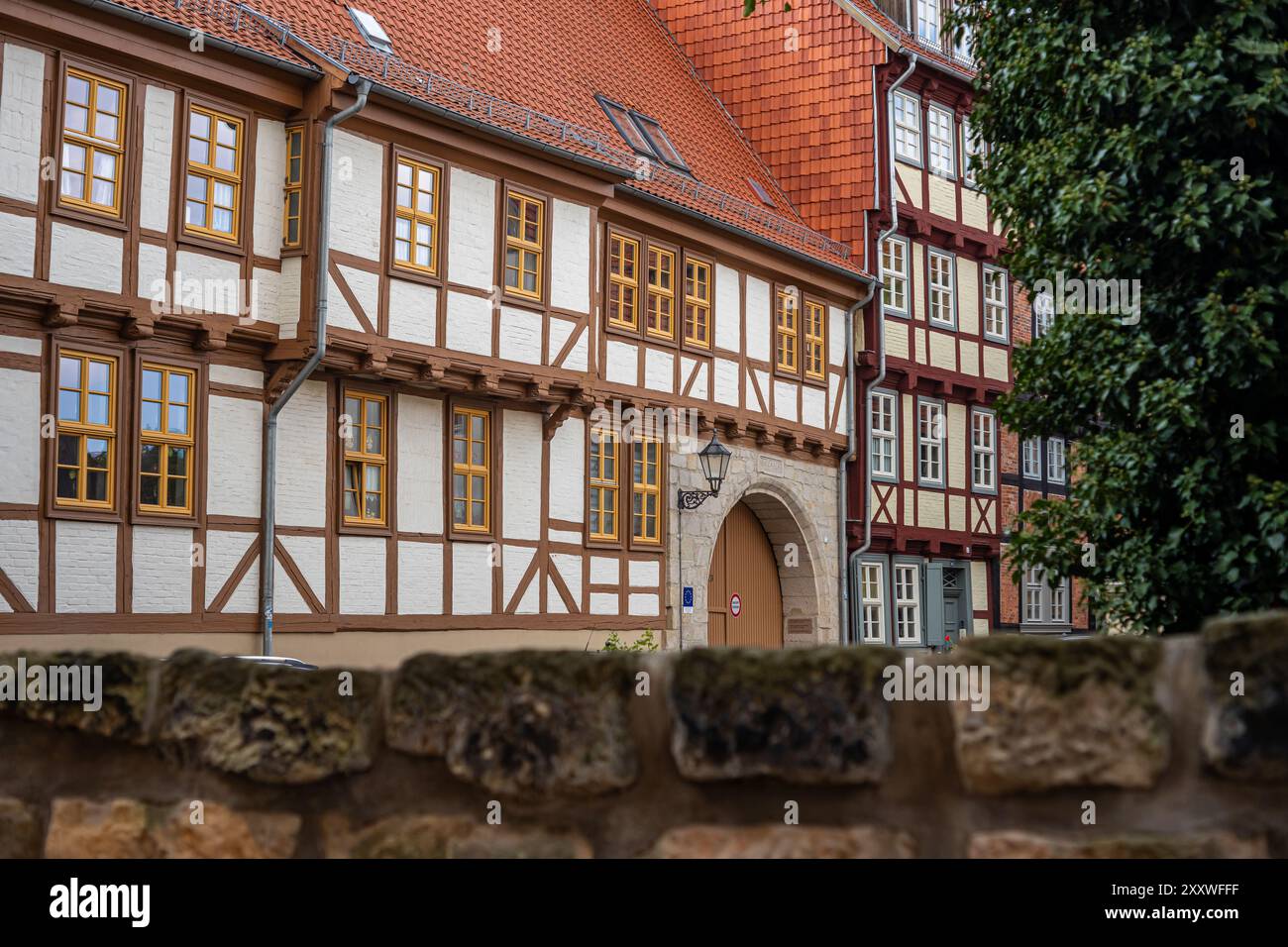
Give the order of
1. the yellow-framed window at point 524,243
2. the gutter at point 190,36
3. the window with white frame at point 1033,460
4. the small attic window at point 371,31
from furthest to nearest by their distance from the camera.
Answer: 1. the window with white frame at point 1033,460
2. the yellow-framed window at point 524,243
3. the small attic window at point 371,31
4. the gutter at point 190,36

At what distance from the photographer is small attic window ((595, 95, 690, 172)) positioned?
2330cm

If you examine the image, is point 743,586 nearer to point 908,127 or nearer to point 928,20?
point 908,127

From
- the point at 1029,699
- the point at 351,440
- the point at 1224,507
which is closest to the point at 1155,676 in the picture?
the point at 1029,699

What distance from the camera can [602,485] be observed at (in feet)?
69.9

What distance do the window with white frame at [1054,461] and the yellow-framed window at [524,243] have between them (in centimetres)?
1593

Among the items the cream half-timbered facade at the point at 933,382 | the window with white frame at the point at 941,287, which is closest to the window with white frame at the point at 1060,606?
the cream half-timbered facade at the point at 933,382

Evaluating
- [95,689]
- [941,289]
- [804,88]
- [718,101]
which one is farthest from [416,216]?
[95,689]

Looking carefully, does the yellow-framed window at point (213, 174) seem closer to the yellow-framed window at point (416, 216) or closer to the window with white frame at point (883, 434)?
the yellow-framed window at point (416, 216)

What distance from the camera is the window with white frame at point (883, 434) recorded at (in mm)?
27625

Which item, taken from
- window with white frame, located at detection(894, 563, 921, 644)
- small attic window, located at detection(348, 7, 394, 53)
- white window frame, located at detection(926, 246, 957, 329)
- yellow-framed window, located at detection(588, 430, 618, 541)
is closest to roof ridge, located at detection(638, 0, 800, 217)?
white window frame, located at detection(926, 246, 957, 329)

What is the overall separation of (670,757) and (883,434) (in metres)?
25.7

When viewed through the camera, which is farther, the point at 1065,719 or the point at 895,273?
the point at 895,273

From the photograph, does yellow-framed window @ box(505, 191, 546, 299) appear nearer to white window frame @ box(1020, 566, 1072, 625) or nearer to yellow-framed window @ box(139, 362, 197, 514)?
yellow-framed window @ box(139, 362, 197, 514)

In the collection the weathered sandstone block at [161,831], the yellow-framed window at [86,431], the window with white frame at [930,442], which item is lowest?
the weathered sandstone block at [161,831]
